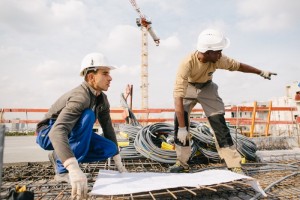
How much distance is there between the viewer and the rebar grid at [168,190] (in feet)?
6.38

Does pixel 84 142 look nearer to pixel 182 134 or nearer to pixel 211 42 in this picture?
pixel 182 134

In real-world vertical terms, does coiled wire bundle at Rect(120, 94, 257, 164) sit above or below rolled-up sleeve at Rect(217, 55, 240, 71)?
below

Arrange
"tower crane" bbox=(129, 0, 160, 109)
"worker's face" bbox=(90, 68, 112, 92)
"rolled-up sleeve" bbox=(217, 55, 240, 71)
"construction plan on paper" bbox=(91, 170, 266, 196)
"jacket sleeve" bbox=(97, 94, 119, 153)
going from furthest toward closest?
1. "tower crane" bbox=(129, 0, 160, 109)
2. "rolled-up sleeve" bbox=(217, 55, 240, 71)
3. "jacket sleeve" bbox=(97, 94, 119, 153)
4. "worker's face" bbox=(90, 68, 112, 92)
5. "construction plan on paper" bbox=(91, 170, 266, 196)

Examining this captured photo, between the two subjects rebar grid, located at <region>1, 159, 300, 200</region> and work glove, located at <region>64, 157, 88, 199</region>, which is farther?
rebar grid, located at <region>1, 159, 300, 200</region>

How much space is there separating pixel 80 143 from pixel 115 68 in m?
0.79

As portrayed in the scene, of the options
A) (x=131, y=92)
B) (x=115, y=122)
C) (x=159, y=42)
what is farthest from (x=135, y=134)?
(x=159, y=42)

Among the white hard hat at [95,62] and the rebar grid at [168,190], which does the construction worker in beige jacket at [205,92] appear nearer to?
the rebar grid at [168,190]

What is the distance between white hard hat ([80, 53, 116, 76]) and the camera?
7.80 ft

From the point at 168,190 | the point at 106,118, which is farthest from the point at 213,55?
the point at 168,190

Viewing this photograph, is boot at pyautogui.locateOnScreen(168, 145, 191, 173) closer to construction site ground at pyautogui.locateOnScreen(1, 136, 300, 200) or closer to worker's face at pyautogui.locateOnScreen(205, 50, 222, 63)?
construction site ground at pyautogui.locateOnScreen(1, 136, 300, 200)

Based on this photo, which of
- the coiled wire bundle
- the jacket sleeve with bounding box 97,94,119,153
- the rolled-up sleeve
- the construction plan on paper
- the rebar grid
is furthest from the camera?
the coiled wire bundle

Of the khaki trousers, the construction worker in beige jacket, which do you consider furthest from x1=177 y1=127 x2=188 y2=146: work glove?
the khaki trousers

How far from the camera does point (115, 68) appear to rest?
243 cm

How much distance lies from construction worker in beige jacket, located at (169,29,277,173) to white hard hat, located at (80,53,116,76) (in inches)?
38.3
